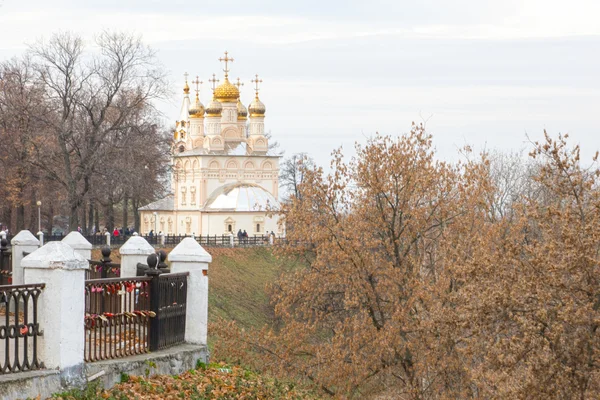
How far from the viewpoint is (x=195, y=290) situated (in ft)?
49.1

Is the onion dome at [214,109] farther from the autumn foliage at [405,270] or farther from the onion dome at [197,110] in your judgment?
the autumn foliage at [405,270]

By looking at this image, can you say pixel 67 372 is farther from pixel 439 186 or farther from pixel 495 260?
pixel 439 186

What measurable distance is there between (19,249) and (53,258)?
736 centimetres

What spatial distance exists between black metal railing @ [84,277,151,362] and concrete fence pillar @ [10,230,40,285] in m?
4.61

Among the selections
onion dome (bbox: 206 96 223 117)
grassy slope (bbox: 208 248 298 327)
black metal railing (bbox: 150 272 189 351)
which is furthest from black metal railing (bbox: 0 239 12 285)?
onion dome (bbox: 206 96 223 117)

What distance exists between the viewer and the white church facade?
3182 inches

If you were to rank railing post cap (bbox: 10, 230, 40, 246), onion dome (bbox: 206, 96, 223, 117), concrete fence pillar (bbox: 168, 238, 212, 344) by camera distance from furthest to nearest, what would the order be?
onion dome (bbox: 206, 96, 223, 117), railing post cap (bbox: 10, 230, 40, 246), concrete fence pillar (bbox: 168, 238, 212, 344)

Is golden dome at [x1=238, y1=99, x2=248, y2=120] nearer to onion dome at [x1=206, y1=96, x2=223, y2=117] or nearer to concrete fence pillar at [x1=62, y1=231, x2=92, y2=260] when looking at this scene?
onion dome at [x1=206, y1=96, x2=223, y2=117]

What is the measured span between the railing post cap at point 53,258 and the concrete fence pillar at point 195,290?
11.6ft

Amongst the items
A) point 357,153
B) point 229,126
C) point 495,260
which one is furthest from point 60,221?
point 495,260

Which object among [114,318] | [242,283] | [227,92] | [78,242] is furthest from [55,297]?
[227,92]

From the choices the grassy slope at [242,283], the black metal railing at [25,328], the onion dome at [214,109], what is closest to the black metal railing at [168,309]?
the black metal railing at [25,328]

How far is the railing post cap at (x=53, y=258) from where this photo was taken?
11.2m

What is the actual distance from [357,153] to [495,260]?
993 centimetres
